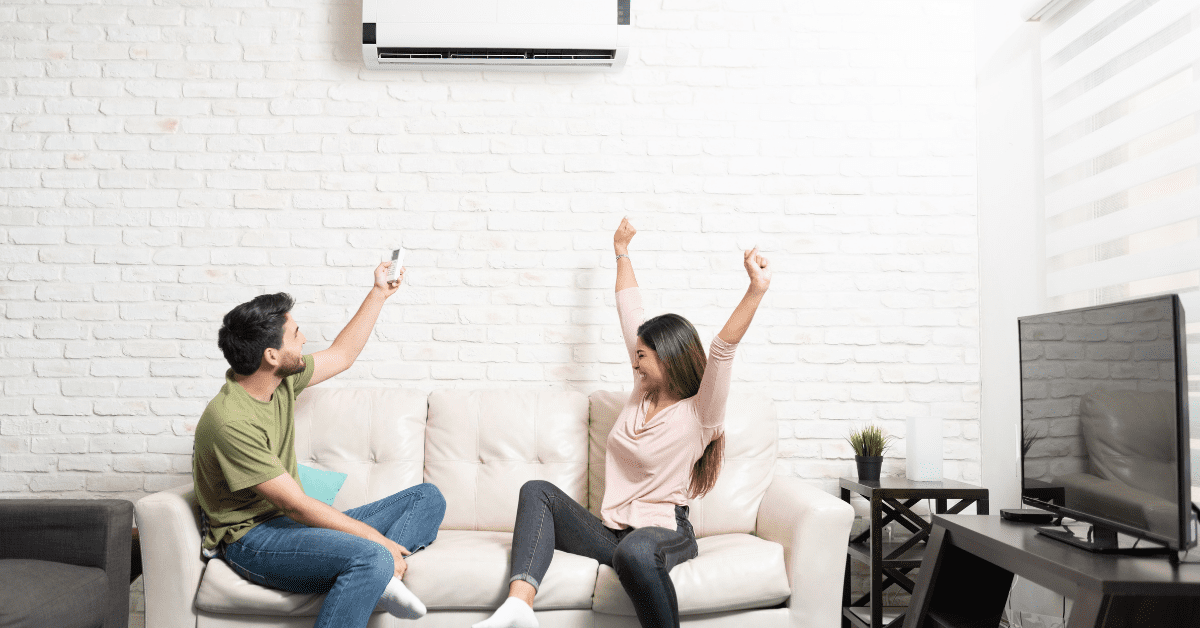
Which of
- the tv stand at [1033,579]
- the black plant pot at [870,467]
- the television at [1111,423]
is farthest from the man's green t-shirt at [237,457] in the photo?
the television at [1111,423]

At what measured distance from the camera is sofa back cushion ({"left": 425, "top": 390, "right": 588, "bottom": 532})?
2584 millimetres

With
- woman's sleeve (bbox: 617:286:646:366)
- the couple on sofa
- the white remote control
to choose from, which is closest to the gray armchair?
the couple on sofa

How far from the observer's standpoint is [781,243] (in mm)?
2984

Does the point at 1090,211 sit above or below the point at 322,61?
below

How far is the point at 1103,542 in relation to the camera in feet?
5.34

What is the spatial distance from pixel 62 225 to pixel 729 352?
257 centimetres

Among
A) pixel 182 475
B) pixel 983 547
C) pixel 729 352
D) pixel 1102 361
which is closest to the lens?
pixel 1102 361

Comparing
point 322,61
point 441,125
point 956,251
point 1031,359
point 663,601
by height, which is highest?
point 322,61

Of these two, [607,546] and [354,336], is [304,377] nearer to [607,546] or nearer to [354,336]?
[354,336]

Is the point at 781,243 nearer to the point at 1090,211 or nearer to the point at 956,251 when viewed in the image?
the point at 956,251

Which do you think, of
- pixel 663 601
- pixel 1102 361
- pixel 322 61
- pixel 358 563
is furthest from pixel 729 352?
pixel 322 61

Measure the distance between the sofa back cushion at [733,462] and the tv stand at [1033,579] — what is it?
2.10 ft

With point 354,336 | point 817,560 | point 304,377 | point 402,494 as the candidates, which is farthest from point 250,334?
point 817,560

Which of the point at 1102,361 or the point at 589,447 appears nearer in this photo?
the point at 1102,361
